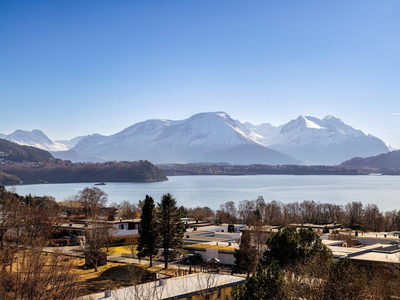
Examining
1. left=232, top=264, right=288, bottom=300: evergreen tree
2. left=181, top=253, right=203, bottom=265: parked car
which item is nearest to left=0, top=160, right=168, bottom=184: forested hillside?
left=181, top=253, right=203, bottom=265: parked car

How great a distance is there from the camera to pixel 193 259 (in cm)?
2875

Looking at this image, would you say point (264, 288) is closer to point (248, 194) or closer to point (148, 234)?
point (148, 234)

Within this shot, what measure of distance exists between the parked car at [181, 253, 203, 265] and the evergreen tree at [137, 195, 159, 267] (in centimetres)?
260

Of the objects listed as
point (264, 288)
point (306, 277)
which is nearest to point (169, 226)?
point (306, 277)

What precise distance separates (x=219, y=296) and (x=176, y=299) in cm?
305

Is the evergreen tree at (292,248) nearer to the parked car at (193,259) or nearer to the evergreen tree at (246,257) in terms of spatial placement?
the evergreen tree at (246,257)

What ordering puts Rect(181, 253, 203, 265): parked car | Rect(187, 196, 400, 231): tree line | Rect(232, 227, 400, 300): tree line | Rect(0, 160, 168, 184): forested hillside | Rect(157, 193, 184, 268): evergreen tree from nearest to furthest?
Rect(232, 227, 400, 300): tree line, Rect(157, 193, 184, 268): evergreen tree, Rect(181, 253, 203, 265): parked car, Rect(187, 196, 400, 231): tree line, Rect(0, 160, 168, 184): forested hillside

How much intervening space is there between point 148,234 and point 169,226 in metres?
1.62

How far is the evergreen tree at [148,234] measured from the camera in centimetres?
2741

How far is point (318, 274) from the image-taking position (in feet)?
48.2

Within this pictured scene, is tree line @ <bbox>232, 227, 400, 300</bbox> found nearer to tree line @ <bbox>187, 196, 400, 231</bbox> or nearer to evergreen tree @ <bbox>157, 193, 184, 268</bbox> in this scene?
evergreen tree @ <bbox>157, 193, 184, 268</bbox>

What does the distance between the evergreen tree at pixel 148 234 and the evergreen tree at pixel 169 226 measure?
1.44 ft

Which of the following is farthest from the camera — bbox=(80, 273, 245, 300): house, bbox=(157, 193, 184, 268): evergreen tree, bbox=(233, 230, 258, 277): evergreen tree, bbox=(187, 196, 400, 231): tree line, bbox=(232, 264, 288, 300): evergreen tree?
bbox=(187, 196, 400, 231): tree line

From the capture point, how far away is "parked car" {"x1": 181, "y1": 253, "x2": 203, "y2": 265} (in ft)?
93.1
